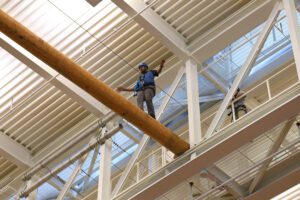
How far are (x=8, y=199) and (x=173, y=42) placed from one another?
1098cm

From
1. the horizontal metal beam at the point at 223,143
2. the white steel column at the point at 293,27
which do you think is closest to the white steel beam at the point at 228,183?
the horizontal metal beam at the point at 223,143

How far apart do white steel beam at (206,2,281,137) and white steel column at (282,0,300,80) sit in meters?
0.49

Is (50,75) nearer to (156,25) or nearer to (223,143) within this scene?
(156,25)

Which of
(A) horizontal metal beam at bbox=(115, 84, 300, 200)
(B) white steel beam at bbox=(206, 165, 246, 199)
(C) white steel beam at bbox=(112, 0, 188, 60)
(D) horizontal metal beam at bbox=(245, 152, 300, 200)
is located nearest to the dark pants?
(C) white steel beam at bbox=(112, 0, 188, 60)

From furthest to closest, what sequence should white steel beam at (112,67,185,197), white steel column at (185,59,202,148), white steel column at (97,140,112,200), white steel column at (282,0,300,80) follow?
1. white steel column at (97,140,112,200)
2. white steel beam at (112,67,185,197)
3. white steel column at (185,59,202,148)
4. white steel column at (282,0,300,80)

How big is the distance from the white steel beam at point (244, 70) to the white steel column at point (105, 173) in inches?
173

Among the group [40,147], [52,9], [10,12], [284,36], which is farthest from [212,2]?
[40,147]

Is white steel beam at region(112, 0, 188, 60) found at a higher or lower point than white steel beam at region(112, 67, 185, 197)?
higher

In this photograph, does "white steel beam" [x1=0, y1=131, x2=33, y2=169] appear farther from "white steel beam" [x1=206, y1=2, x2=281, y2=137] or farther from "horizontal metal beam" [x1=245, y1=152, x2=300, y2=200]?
"horizontal metal beam" [x1=245, y1=152, x2=300, y2=200]

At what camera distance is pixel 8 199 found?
94.1 ft

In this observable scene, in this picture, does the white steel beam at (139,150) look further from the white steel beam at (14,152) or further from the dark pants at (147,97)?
the white steel beam at (14,152)


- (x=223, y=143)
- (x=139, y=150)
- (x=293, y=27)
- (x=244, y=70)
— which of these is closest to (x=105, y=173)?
(x=139, y=150)

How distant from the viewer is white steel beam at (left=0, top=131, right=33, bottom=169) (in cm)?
2655

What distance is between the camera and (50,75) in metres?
23.3
